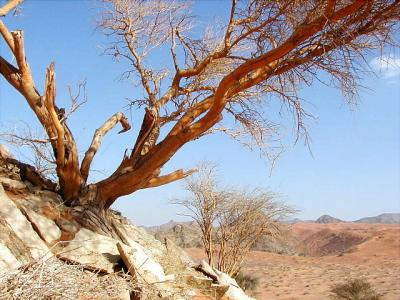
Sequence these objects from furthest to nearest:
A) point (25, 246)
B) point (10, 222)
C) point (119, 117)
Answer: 1. point (119, 117)
2. point (10, 222)
3. point (25, 246)

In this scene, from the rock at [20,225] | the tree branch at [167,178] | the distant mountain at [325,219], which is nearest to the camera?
the rock at [20,225]

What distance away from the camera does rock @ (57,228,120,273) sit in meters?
5.09

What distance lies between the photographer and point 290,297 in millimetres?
17516

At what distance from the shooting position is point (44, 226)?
5734 millimetres

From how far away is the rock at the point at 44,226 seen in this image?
557 centimetres

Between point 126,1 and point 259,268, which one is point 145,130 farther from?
point 259,268

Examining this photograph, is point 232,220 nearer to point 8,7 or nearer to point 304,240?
point 8,7

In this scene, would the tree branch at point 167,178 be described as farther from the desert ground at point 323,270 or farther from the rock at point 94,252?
the desert ground at point 323,270

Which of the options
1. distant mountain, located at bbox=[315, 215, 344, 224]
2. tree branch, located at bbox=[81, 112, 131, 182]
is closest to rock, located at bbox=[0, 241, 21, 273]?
tree branch, located at bbox=[81, 112, 131, 182]

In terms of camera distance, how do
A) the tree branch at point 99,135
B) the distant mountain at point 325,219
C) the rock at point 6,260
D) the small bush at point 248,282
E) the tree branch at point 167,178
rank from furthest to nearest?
the distant mountain at point 325,219 → the small bush at point 248,282 → the tree branch at point 167,178 → the tree branch at point 99,135 → the rock at point 6,260

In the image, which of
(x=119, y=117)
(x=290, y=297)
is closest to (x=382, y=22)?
(x=119, y=117)

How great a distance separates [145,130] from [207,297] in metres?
2.84

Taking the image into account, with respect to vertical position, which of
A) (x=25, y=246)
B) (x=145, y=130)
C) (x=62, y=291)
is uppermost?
(x=145, y=130)

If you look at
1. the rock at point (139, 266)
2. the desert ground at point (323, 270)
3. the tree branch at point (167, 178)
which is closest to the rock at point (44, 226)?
the rock at point (139, 266)
